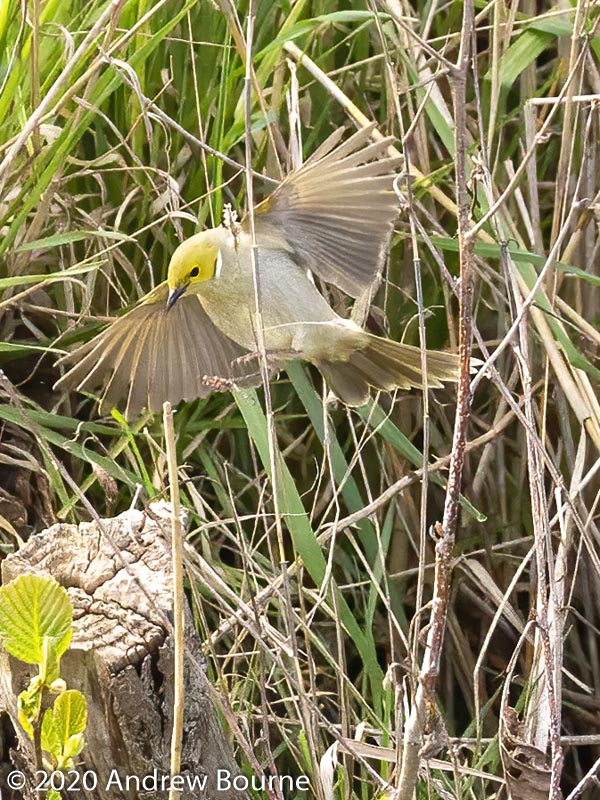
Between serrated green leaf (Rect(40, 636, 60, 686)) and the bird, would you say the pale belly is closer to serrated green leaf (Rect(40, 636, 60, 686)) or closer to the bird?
the bird

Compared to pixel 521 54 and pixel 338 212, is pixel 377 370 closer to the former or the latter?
pixel 338 212

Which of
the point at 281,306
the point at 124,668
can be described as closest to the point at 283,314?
the point at 281,306

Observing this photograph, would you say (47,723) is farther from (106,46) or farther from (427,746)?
(106,46)

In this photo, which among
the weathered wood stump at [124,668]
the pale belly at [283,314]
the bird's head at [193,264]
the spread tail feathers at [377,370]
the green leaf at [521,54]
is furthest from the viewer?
the green leaf at [521,54]

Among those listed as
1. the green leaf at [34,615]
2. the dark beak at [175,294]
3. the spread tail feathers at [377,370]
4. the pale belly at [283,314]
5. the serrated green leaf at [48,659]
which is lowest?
the serrated green leaf at [48,659]

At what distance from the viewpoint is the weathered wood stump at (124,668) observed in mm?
1379

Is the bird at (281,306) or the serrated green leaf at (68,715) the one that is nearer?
the serrated green leaf at (68,715)

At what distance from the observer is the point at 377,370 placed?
192cm

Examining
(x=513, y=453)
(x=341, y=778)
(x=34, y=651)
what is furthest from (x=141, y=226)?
(x=34, y=651)

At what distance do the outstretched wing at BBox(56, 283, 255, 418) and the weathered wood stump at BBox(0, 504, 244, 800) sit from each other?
39 cm

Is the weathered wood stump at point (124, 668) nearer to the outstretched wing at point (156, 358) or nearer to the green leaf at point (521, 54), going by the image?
the outstretched wing at point (156, 358)

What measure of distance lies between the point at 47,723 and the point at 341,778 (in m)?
0.71

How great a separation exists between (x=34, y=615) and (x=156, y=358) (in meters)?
0.88

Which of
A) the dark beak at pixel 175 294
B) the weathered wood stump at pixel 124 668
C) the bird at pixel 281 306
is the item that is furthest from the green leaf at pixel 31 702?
the dark beak at pixel 175 294
